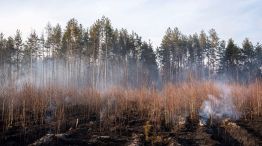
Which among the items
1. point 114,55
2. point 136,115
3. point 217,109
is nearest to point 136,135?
point 136,115

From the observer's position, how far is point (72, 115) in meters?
14.5

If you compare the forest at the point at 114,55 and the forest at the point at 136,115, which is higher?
the forest at the point at 114,55

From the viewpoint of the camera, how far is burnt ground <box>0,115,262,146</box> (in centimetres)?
1132

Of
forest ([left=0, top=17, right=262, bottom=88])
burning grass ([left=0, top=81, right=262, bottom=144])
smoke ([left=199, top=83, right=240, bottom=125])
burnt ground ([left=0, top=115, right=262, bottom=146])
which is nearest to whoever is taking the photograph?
burnt ground ([left=0, top=115, right=262, bottom=146])

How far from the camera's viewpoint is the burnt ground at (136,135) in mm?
11320

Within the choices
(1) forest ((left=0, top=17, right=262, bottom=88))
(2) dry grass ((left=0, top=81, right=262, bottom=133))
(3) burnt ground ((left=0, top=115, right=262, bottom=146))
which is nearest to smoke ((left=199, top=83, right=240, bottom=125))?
(2) dry grass ((left=0, top=81, right=262, bottom=133))

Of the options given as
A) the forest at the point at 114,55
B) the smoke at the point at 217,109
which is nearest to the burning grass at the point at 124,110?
the smoke at the point at 217,109

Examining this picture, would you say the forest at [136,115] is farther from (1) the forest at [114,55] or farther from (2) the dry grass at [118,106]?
(1) the forest at [114,55]

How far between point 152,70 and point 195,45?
10.0 meters

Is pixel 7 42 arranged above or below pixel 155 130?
above

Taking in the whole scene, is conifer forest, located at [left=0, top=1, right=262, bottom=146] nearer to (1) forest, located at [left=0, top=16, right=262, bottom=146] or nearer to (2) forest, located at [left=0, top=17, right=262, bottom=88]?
(1) forest, located at [left=0, top=16, right=262, bottom=146]

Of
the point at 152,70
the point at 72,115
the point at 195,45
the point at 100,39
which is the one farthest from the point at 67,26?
the point at 72,115

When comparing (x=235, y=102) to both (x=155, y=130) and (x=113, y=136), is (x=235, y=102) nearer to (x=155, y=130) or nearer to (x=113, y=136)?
(x=155, y=130)

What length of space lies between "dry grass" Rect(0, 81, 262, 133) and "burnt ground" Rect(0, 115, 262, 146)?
13.3 inches
